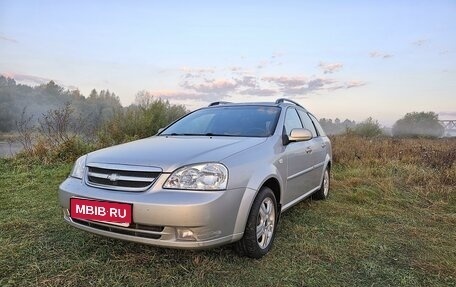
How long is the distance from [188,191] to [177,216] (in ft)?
0.62

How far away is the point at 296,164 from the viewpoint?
3.72 m

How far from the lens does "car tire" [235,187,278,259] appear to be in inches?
107

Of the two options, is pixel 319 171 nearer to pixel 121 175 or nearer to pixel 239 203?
pixel 239 203

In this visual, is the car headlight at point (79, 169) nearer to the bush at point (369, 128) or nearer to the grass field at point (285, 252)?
the grass field at point (285, 252)

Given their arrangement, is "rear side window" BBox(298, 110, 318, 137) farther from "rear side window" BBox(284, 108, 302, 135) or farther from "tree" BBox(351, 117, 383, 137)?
"tree" BBox(351, 117, 383, 137)

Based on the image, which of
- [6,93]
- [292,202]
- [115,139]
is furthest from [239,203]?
[6,93]

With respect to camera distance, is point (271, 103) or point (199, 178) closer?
point (199, 178)

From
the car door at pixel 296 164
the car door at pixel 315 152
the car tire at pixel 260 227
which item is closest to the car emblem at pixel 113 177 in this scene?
the car tire at pixel 260 227

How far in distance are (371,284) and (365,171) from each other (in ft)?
18.4

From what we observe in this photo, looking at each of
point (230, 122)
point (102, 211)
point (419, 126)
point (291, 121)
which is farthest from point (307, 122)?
point (419, 126)

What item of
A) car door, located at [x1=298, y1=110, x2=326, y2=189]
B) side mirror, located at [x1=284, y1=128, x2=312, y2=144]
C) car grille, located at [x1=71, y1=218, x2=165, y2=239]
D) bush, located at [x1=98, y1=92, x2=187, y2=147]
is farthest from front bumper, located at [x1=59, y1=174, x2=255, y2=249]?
bush, located at [x1=98, y1=92, x2=187, y2=147]

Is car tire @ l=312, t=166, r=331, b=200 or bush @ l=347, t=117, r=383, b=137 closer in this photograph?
car tire @ l=312, t=166, r=331, b=200

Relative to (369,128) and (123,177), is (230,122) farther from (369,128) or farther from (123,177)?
(369,128)

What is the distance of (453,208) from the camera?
5066mm
